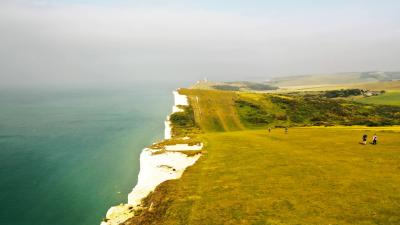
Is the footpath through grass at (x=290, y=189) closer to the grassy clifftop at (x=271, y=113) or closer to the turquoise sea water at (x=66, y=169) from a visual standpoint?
the turquoise sea water at (x=66, y=169)

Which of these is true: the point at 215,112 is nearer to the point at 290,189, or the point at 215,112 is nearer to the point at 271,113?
the point at 271,113

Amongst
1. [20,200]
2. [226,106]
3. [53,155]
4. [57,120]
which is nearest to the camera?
[20,200]

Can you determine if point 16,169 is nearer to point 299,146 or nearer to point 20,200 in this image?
point 20,200

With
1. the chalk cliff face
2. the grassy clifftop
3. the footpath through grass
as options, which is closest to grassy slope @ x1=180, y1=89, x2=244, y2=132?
the grassy clifftop

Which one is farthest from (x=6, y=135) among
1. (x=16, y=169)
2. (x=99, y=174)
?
(x=99, y=174)

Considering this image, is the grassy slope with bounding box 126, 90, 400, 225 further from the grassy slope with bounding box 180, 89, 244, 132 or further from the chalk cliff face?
the grassy slope with bounding box 180, 89, 244, 132

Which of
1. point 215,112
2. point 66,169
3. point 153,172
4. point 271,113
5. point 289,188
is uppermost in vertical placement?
point 289,188

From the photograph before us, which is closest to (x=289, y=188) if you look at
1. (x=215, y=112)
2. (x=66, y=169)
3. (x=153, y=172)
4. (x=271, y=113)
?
(x=153, y=172)
